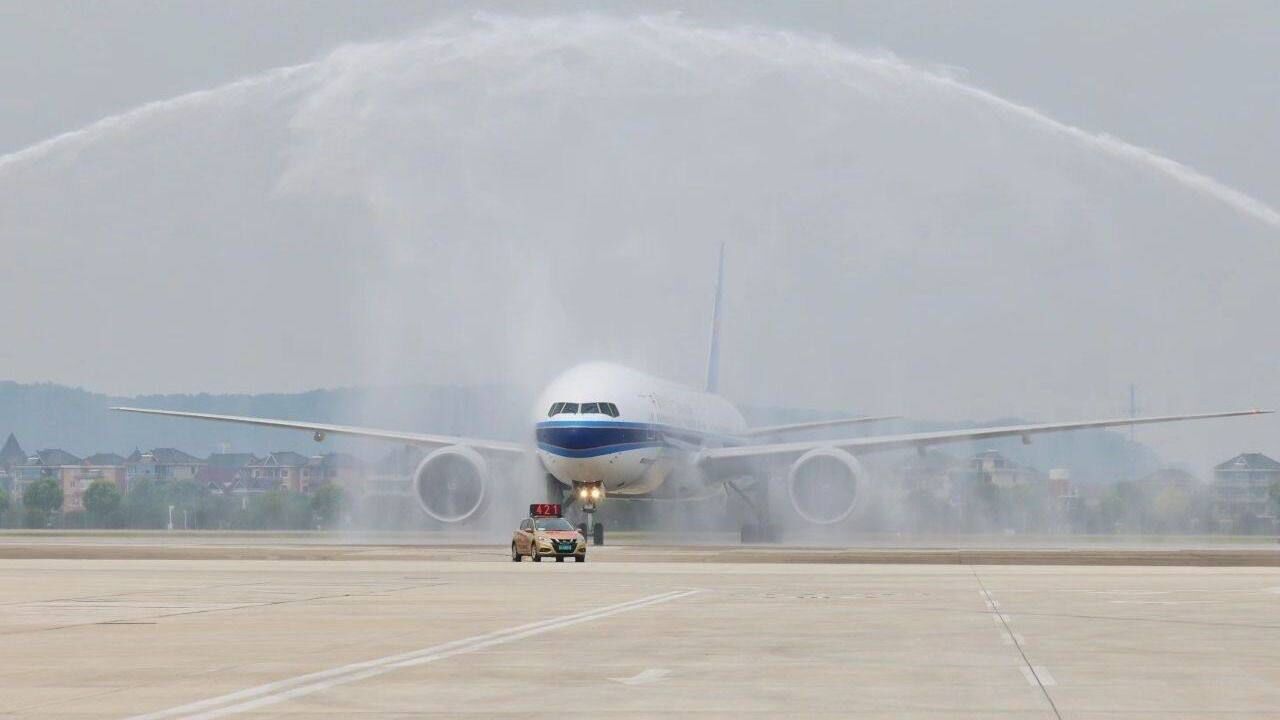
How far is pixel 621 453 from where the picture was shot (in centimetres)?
6538

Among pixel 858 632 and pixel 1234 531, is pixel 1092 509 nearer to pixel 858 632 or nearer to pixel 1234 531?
pixel 1234 531

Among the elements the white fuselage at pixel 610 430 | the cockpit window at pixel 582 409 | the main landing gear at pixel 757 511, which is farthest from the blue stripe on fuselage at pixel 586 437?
the main landing gear at pixel 757 511

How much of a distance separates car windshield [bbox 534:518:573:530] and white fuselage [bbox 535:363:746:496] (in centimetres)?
1272

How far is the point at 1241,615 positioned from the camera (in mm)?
27781

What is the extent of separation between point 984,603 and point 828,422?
51.4m

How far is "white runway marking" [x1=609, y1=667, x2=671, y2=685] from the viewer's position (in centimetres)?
1748

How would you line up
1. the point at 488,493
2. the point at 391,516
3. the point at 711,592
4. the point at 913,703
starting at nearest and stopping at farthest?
the point at 913,703, the point at 711,592, the point at 488,493, the point at 391,516

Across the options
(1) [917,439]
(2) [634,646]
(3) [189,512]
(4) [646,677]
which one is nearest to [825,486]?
(1) [917,439]

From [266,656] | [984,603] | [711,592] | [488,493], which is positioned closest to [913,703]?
[266,656]

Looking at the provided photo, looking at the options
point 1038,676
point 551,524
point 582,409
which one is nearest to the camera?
point 1038,676

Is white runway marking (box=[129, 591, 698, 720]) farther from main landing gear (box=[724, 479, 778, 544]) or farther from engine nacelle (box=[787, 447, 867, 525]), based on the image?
main landing gear (box=[724, 479, 778, 544])

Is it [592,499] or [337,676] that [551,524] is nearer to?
[592,499]

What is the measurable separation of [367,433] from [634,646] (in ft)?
166

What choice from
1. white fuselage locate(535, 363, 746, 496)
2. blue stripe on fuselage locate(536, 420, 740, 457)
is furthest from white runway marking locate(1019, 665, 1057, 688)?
white fuselage locate(535, 363, 746, 496)
